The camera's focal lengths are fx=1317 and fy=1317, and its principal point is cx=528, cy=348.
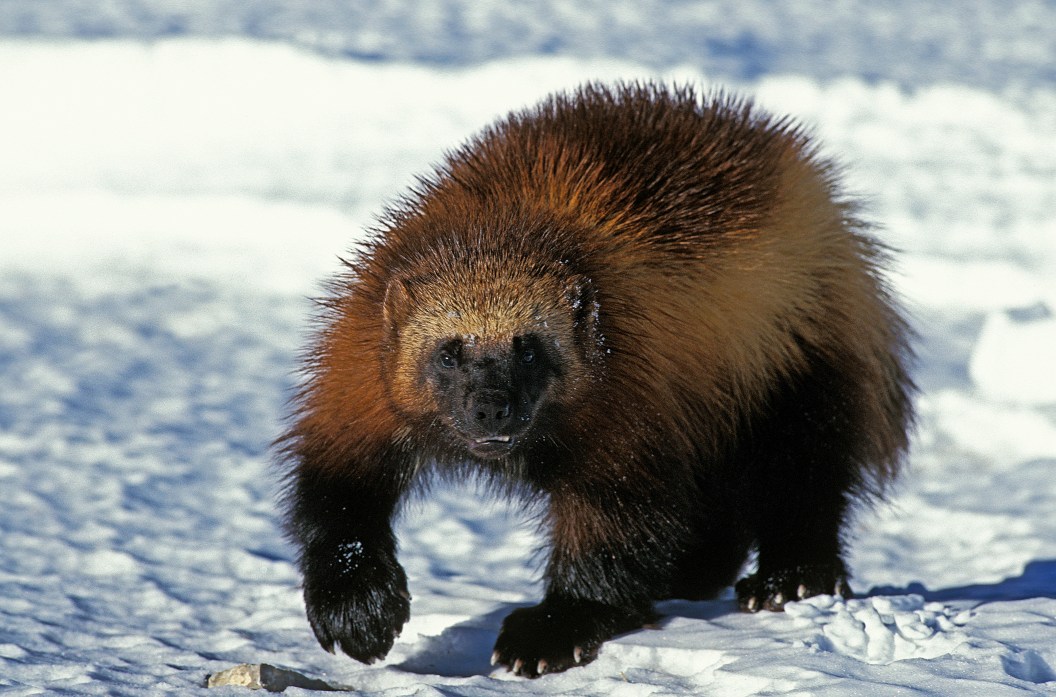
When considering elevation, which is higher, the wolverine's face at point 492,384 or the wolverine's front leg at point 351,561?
the wolverine's face at point 492,384

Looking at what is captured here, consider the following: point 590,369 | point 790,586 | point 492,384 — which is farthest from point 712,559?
point 492,384

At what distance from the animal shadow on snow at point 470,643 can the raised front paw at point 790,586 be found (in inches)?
3.3

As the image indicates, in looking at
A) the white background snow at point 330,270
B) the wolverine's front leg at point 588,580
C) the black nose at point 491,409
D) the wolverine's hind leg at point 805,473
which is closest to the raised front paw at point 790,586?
the wolverine's hind leg at point 805,473

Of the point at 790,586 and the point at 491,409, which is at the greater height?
the point at 491,409

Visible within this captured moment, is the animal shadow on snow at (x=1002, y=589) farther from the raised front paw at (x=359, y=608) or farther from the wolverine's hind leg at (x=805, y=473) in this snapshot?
the raised front paw at (x=359, y=608)

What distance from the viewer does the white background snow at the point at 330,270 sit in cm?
349

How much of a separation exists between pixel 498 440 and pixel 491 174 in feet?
2.58

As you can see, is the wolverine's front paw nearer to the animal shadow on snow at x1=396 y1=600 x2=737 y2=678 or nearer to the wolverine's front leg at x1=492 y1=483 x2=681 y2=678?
the wolverine's front leg at x1=492 y1=483 x2=681 y2=678

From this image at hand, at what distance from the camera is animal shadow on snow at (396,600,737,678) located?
368 cm

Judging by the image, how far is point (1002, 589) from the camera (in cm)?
428

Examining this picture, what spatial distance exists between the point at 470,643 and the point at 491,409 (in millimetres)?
1036

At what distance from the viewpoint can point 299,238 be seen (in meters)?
8.56

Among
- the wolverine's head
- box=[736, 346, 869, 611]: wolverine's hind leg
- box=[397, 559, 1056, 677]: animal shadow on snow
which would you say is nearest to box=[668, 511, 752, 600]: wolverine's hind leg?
box=[397, 559, 1056, 677]: animal shadow on snow

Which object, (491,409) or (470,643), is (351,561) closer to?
(470,643)
